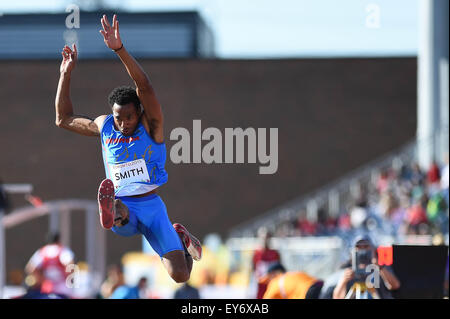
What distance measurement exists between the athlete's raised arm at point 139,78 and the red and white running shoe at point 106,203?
1.97 ft

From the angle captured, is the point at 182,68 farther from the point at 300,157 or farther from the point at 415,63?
the point at 415,63

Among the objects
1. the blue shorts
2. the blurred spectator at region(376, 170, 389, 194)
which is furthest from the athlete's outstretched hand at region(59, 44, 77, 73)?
the blurred spectator at region(376, 170, 389, 194)

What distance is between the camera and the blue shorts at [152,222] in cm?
734

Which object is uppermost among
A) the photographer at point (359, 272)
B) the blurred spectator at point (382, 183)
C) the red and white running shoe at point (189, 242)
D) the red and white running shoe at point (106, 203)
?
the blurred spectator at point (382, 183)

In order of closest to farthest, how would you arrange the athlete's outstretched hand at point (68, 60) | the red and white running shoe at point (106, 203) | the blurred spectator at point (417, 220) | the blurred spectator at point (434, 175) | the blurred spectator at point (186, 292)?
the red and white running shoe at point (106, 203) < the athlete's outstretched hand at point (68, 60) < the blurred spectator at point (186, 292) < the blurred spectator at point (417, 220) < the blurred spectator at point (434, 175)

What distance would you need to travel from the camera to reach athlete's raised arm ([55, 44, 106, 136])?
24.3 ft

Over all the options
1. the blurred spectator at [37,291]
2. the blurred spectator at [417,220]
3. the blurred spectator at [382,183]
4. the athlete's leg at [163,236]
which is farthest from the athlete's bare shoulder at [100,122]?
the blurred spectator at [382,183]

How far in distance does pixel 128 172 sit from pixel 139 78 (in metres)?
0.71

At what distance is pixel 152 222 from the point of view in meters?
7.38

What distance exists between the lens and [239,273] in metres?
19.3

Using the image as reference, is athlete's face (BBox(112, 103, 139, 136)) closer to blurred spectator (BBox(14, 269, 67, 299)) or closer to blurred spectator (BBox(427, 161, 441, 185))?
blurred spectator (BBox(14, 269, 67, 299))

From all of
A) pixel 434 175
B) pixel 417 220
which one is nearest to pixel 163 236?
pixel 417 220

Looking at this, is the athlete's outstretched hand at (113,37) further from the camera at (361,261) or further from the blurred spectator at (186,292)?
Result: the blurred spectator at (186,292)
